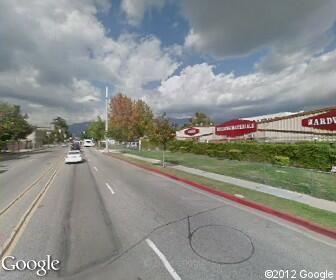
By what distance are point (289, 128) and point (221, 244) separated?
24.9m

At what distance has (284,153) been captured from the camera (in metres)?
19.9

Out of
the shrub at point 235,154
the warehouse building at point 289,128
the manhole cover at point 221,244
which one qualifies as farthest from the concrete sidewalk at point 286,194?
the warehouse building at point 289,128

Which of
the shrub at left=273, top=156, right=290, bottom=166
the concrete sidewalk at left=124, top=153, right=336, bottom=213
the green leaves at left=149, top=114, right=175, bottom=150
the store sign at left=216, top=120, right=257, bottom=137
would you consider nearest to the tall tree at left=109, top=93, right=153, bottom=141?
the store sign at left=216, top=120, right=257, bottom=137

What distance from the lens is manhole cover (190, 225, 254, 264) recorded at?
4.86m

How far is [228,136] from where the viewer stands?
39.4 m

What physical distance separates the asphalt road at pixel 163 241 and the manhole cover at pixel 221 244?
0.02 metres

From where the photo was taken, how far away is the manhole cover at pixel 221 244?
191 inches

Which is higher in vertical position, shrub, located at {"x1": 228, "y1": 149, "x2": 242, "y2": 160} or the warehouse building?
the warehouse building

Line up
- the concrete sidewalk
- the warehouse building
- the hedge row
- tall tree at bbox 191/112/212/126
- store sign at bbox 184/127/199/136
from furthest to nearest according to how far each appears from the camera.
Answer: tall tree at bbox 191/112/212/126 → store sign at bbox 184/127/199/136 → the warehouse building → the hedge row → the concrete sidewalk

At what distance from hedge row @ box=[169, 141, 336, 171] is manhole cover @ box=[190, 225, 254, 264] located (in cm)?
1332

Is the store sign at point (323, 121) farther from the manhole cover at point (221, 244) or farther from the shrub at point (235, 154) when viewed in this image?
→ the manhole cover at point (221, 244)

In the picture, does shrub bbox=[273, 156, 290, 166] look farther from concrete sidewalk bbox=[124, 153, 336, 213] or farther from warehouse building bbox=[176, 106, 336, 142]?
concrete sidewalk bbox=[124, 153, 336, 213]

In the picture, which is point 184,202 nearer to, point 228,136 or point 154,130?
point 154,130

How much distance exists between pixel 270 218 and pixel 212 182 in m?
5.35
